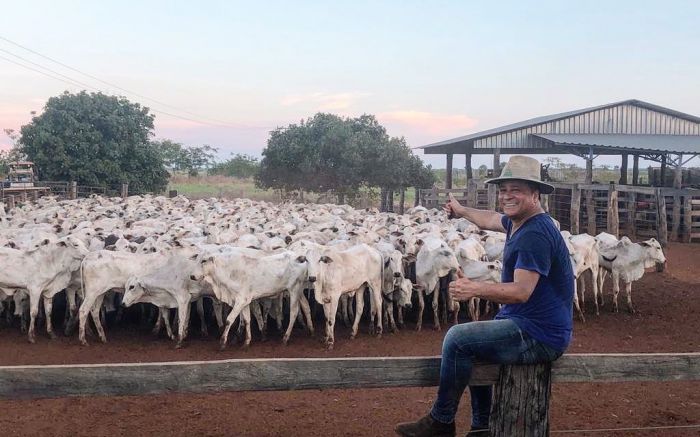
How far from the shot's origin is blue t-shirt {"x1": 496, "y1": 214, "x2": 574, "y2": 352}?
3887mm

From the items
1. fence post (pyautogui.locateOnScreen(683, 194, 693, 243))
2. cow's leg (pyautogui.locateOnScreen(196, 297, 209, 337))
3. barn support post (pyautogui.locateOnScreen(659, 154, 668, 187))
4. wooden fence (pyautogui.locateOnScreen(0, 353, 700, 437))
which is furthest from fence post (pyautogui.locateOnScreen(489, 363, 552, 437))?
barn support post (pyautogui.locateOnScreen(659, 154, 668, 187))

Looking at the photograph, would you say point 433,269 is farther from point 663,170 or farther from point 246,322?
point 663,170

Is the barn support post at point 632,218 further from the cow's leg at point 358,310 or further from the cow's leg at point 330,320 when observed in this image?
the cow's leg at point 330,320

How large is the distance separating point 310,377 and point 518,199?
1737 millimetres

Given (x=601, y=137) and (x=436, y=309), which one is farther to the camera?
(x=601, y=137)

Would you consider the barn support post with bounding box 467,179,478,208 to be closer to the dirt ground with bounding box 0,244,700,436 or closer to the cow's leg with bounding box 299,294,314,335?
the dirt ground with bounding box 0,244,700,436

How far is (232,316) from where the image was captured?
33.4 feet

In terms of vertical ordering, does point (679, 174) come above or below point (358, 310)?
above

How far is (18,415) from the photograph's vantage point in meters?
7.22

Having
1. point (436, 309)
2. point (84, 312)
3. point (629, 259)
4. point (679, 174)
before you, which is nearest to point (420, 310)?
point (436, 309)

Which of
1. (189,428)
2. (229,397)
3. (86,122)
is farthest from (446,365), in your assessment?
(86,122)

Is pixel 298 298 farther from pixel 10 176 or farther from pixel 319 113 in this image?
pixel 319 113

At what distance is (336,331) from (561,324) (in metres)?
7.75

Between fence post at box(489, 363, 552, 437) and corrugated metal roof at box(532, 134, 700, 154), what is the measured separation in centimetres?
2454
